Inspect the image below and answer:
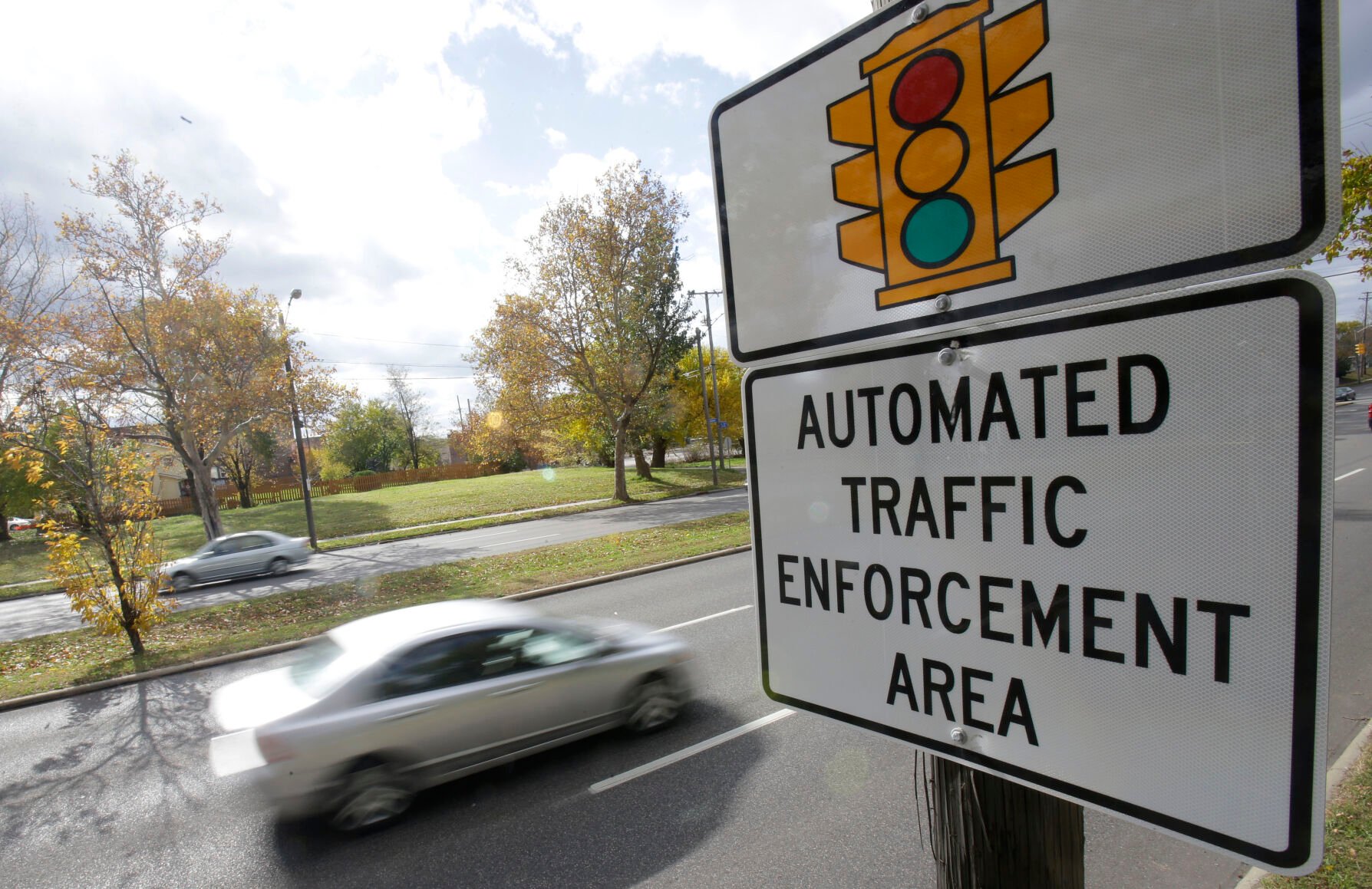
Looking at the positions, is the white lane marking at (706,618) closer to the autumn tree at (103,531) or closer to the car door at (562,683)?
the car door at (562,683)

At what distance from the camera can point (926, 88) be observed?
113 cm

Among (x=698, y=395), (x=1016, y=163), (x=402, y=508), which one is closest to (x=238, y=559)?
(x=402, y=508)

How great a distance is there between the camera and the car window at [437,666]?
5.16m

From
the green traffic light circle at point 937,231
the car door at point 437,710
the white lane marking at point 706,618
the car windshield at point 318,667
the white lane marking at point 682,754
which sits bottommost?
the white lane marking at point 706,618

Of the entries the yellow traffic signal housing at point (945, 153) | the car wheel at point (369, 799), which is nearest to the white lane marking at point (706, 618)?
the car wheel at point (369, 799)

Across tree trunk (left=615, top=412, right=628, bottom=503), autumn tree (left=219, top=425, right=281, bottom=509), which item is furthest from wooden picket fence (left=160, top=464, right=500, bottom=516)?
tree trunk (left=615, top=412, right=628, bottom=503)

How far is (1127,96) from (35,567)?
32.9 metres

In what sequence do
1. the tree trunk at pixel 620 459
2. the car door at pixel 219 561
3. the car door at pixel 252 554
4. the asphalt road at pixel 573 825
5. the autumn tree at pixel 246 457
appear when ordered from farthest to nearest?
1. the autumn tree at pixel 246 457
2. the tree trunk at pixel 620 459
3. the car door at pixel 252 554
4. the car door at pixel 219 561
5. the asphalt road at pixel 573 825

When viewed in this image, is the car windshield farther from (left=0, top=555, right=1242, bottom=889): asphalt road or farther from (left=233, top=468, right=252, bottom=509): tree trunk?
(left=233, top=468, right=252, bottom=509): tree trunk

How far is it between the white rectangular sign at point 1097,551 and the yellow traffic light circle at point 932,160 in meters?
0.26

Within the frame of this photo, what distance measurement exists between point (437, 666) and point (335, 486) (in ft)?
176

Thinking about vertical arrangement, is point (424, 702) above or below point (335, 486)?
above

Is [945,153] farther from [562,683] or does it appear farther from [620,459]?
[620,459]

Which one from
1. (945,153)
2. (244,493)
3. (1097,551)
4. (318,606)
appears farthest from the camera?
(244,493)
